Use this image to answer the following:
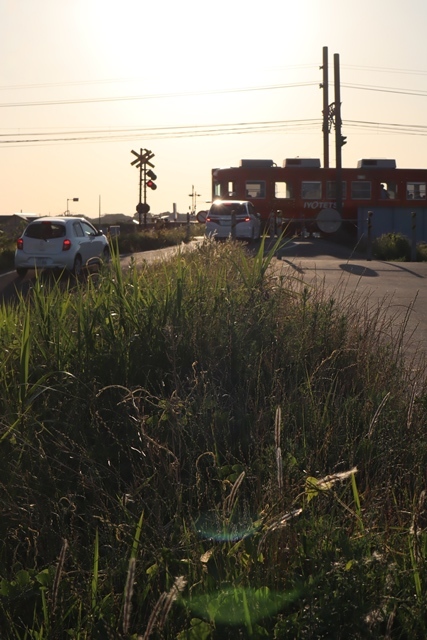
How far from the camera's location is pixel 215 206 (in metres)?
32.4

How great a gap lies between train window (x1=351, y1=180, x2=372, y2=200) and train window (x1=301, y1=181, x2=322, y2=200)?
170cm

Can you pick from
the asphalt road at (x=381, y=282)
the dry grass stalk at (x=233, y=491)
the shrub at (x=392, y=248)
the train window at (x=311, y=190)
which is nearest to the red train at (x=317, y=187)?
the train window at (x=311, y=190)

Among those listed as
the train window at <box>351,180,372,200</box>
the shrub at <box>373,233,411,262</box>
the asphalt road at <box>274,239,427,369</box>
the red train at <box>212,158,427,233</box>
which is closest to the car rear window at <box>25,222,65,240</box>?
the asphalt road at <box>274,239,427,369</box>

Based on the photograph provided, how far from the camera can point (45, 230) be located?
68.0 feet

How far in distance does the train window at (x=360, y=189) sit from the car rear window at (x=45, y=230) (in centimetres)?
2313

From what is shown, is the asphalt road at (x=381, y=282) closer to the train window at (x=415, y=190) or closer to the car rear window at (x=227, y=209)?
the car rear window at (x=227, y=209)

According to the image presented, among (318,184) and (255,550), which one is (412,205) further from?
(255,550)

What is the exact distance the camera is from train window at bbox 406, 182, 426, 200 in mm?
41781

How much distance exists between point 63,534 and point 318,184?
38.0 metres

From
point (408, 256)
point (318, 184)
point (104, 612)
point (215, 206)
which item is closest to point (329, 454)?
point (104, 612)

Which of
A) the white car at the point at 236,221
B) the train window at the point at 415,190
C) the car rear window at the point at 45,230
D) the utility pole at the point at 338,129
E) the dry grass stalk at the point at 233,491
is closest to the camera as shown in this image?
the dry grass stalk at the point at 233,491

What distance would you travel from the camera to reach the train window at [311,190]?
40.5 metres

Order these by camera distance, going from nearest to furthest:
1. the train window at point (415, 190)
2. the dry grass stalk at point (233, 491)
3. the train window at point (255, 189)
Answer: the dry grass stalk at point (233, 491), the train window at point (255, 189), the train window at point (415, 190)

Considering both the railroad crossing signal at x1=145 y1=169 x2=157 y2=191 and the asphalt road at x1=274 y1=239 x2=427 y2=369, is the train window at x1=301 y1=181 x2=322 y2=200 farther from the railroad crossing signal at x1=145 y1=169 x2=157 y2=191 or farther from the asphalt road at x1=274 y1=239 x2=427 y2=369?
the asphalt road at x1=274 y1=239 x2=427 y2=369
